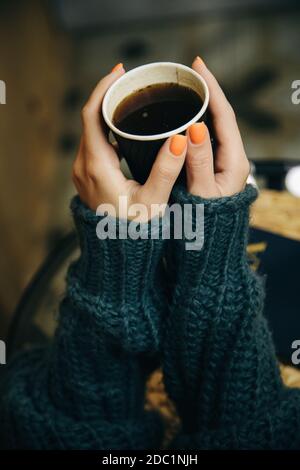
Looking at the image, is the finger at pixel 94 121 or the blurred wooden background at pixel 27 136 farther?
the blurred wooden background at pixel 27 136

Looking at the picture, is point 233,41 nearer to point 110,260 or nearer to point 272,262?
point 272,262

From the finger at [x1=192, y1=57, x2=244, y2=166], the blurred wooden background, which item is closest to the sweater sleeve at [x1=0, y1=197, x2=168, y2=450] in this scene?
the finger at [x1=192, y1=57, x2=244, y2=166]

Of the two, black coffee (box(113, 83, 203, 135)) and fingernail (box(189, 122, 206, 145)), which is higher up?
black coffee (box(113, 83, 203, 135))

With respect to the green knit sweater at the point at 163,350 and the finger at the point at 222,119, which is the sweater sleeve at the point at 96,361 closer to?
the green knit sweater at the point at 163,350

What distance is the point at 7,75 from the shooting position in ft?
4.98

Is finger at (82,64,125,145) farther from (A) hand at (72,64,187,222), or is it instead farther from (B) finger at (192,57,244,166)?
(B) finger at (192,57,244,166)

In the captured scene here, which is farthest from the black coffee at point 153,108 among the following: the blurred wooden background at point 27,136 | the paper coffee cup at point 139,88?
the blurred wooden background at point 27,136

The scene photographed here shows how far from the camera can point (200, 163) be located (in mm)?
472

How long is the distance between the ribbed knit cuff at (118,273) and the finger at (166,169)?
3cm

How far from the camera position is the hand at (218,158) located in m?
0.47

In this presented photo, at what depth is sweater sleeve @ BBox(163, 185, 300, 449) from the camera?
527 mm

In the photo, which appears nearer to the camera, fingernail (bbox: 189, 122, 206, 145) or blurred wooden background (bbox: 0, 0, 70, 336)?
fingernail (bbox: 189, 122, 206, 145)

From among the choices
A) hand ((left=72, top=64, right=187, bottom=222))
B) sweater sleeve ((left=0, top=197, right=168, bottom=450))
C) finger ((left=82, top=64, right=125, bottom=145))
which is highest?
finger ((left=82, top=64, right=125, bottom=145))
